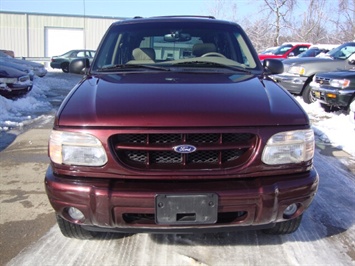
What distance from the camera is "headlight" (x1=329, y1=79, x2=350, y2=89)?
26.0 ft

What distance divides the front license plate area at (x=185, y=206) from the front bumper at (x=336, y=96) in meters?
6.65

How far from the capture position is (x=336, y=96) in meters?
8.07

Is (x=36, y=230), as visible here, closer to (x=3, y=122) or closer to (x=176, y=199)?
(x=176, y=199)

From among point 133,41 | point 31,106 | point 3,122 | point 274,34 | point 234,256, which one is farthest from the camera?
point 274,34

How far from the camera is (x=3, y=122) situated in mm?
7258

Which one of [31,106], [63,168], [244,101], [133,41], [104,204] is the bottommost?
[31,106]

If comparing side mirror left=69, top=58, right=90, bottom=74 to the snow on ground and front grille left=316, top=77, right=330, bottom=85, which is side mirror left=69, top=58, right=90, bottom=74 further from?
front grille left=316, top=77, right=330, bottom=85

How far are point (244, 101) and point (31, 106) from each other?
791 centimetres

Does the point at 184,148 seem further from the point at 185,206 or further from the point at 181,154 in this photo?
the point at 185,206

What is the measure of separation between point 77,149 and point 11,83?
7655 mm

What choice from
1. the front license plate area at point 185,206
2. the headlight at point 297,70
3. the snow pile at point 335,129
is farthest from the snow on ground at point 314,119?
the front license plate area at point 185,206

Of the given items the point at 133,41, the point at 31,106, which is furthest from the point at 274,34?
the point at 133,41

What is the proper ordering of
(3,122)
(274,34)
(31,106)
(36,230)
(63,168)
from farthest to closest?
(274,34)
(31,106)
(3,122)
(36,230)
(63,168)

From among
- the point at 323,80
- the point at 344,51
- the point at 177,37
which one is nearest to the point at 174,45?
the point at 177,37
